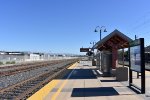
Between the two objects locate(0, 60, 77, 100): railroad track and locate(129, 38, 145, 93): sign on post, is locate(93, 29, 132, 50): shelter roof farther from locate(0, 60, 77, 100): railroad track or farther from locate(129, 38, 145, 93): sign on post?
locate(129, 38, 145, 93): sign on post

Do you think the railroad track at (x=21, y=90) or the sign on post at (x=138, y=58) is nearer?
the sign on post at (x=138, y=58)

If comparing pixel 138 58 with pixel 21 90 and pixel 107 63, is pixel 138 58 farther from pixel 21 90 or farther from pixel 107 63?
pixel 107 63

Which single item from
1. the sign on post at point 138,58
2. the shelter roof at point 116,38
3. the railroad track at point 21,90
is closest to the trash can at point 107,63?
the shelter roof at point 116,38

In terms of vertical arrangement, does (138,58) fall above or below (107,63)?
above

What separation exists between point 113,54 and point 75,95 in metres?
14.7

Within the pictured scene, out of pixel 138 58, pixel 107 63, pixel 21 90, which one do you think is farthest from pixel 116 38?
pixel 138 58

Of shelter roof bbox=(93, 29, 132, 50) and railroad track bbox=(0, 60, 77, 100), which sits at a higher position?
shelter roof bbox=(93, 29, 132, 50)

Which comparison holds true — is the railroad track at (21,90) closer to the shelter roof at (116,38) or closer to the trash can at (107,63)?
the trash can at (107,63)

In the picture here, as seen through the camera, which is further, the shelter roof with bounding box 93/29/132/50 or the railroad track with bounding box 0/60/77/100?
the shelter roof with bounding box 93/29/132/50

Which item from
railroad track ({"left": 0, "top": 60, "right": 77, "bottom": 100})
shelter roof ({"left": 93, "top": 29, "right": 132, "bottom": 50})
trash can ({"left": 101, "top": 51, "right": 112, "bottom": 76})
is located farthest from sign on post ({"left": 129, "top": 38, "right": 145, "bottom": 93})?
shelter roof ({"left": 93, "top": 29, "right": 132, "bottom": 50})

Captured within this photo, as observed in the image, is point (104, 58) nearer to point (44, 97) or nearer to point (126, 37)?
point (126, 37)

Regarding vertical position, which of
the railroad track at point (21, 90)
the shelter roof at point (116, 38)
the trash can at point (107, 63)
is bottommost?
the railroad track at point (21, 90)

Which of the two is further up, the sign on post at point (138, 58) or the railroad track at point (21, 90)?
the sign on post at point (138, 58)

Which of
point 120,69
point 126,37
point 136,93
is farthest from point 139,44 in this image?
point 126,37
